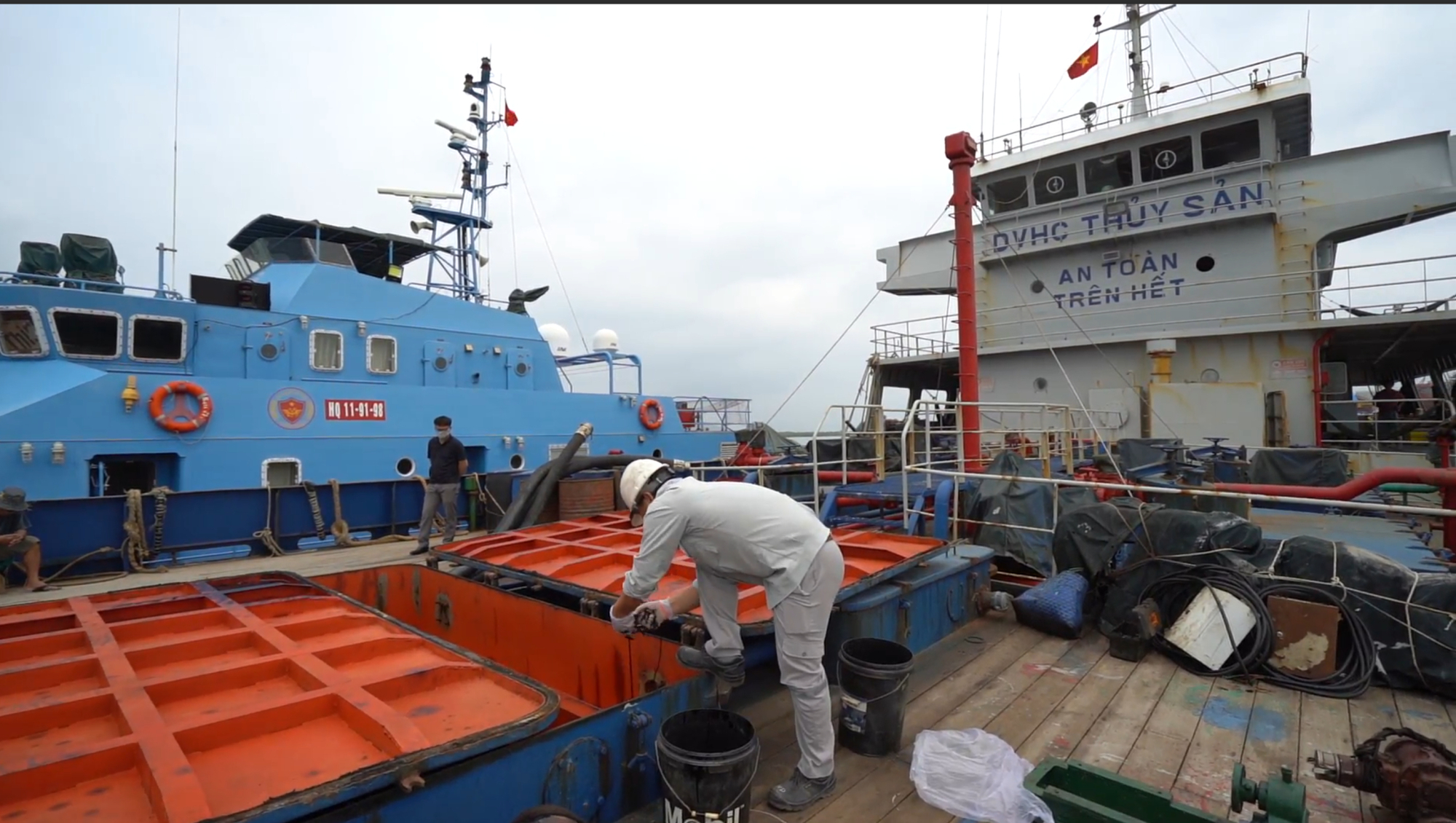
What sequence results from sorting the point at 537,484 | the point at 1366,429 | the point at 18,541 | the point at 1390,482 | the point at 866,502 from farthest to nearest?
the point at 1366,429
the point at 537,484
the point at 866,502
the point at 18,541
the point at 1390,482

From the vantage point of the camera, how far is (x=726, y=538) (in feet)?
9.06

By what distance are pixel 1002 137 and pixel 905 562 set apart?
47.6ft

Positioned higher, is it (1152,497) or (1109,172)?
(1109,172)

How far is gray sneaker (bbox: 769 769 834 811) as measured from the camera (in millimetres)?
2668

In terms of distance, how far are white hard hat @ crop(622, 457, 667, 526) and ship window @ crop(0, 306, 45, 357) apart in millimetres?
9477

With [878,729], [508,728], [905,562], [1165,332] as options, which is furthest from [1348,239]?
[508,728]

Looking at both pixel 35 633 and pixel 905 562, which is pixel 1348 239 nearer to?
pixel 905 562

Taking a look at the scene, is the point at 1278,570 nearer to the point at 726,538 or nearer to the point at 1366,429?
the point at 726,538

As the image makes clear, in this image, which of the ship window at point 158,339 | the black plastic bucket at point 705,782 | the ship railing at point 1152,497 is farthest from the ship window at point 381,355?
the black plastic bucket at point 705,782

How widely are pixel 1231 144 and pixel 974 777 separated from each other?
16.3m

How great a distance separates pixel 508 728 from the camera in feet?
6.86

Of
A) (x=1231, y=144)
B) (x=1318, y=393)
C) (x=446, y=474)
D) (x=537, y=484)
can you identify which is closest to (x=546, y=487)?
(x=537, y=484)

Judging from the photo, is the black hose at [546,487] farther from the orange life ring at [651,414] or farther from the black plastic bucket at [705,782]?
the orange life ring at [651,414]

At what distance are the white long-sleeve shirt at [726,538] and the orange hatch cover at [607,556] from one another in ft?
1.83
